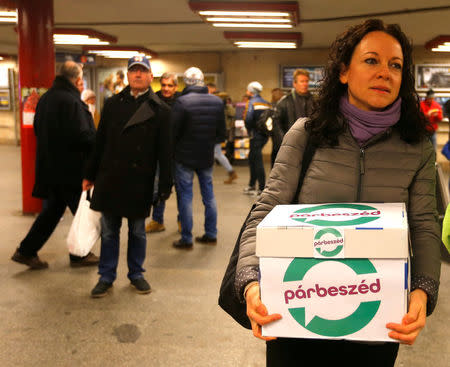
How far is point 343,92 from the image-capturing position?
6.01 feet

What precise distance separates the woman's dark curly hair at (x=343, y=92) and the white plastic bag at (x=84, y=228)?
3.03 meters

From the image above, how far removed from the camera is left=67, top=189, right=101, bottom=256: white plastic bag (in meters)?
4.58

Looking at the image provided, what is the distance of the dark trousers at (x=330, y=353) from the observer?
5.45 feet

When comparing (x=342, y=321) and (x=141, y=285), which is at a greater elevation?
(x=342, y=321)

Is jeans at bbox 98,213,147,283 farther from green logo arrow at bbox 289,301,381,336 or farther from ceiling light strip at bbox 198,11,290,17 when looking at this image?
ceiling light strip at bbox 198,11,290,17

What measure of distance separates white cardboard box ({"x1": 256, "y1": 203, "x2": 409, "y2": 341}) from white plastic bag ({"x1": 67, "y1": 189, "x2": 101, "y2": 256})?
10.8 ft

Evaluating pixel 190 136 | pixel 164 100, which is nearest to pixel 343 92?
pixel 190 136

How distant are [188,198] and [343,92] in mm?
4023

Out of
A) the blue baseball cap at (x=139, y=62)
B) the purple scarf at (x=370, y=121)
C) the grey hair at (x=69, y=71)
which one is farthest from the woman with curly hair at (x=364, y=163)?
the grey hair at (x=69, y=71)

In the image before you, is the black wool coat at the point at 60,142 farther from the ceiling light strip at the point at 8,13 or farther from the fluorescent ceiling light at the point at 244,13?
the ceiling light strip at the point at 8,13

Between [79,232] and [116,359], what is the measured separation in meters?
1.60

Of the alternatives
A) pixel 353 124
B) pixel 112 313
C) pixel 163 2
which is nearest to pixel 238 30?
pixel 163 2

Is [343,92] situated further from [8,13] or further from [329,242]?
[8,13]

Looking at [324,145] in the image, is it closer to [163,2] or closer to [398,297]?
[398,297]
